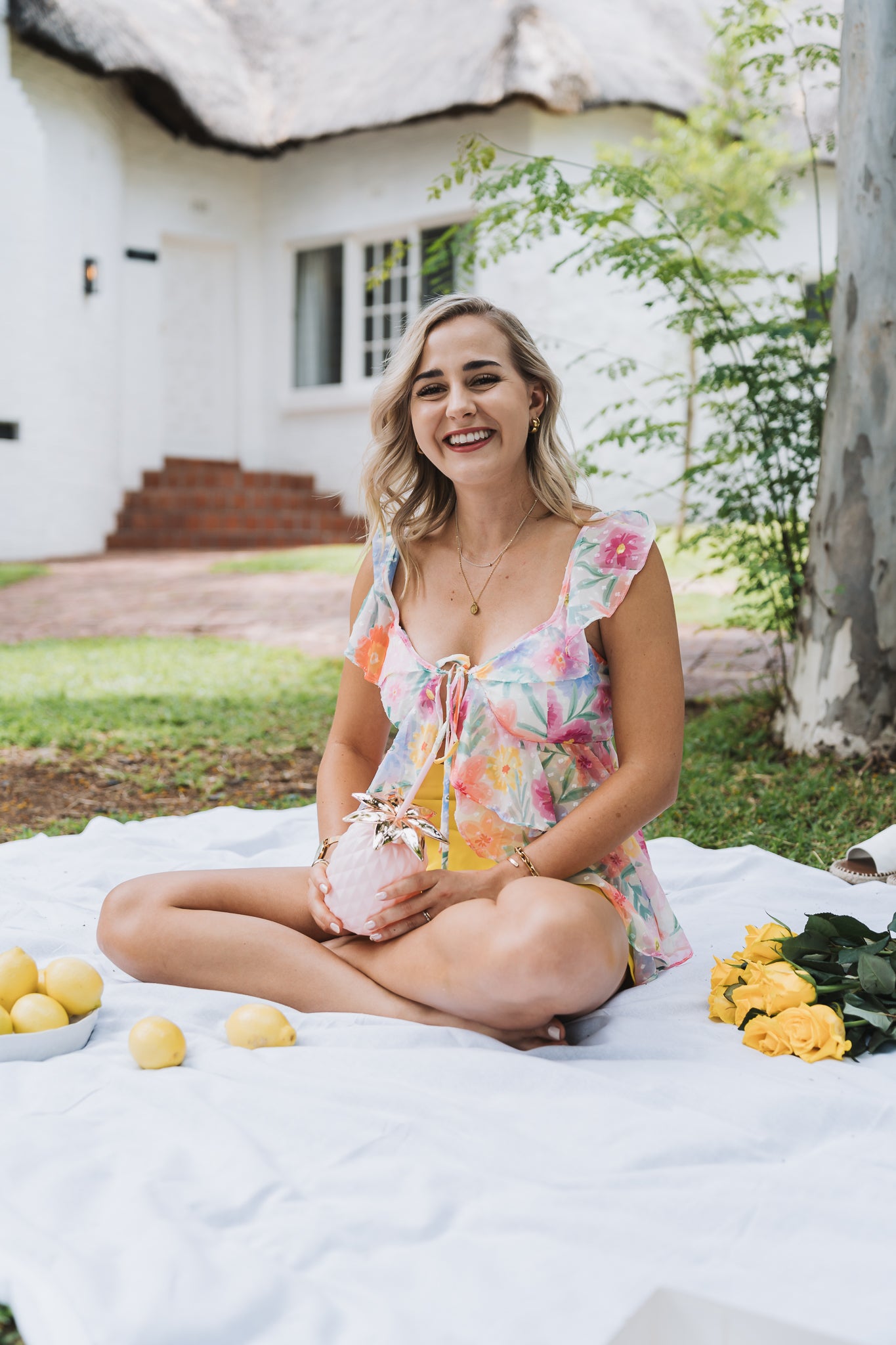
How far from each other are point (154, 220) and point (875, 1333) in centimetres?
1177

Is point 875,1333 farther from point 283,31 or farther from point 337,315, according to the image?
point 283,31

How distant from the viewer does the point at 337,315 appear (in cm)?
1213

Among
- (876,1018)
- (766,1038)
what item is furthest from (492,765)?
(876,1018)

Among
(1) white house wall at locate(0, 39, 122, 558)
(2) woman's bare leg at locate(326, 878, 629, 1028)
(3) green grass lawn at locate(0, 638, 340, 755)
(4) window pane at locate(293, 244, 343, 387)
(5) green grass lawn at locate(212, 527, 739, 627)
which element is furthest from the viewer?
(4) window pane at locate(293, 244, 343, 387)

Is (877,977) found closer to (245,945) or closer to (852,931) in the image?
(852,931)

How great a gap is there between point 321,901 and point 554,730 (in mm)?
501

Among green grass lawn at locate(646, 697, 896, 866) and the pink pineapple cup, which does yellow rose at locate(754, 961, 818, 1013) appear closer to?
the pink pineapple cup

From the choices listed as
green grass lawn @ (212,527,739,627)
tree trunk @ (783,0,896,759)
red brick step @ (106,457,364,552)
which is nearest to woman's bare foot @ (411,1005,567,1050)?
tree trunk @ (783,0,896,759)

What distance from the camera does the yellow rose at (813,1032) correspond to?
72.2 inches

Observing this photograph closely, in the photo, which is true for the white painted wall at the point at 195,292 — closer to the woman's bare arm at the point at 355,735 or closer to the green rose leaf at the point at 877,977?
the woman's bare arm at the point at 355,735

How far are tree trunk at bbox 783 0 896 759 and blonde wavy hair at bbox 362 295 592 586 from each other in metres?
1.70

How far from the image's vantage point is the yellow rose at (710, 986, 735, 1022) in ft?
6.61

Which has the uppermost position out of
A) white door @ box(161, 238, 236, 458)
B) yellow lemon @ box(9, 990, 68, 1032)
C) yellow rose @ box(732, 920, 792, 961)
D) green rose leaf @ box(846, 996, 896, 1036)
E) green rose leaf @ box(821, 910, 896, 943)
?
white door @ box(161, 238, 236, 458)

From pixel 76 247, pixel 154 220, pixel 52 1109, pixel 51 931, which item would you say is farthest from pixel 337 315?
pixel 52 1109
